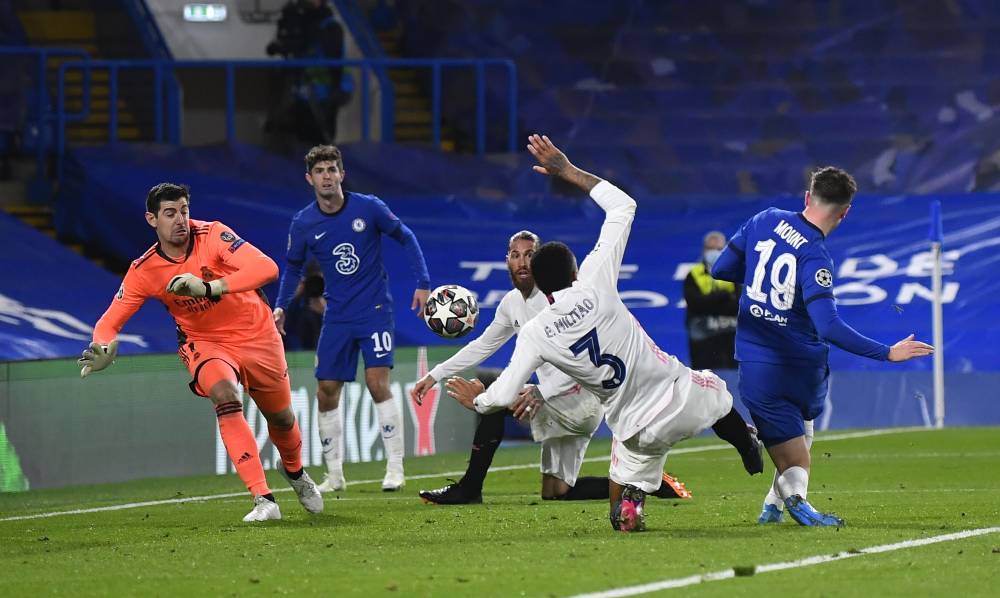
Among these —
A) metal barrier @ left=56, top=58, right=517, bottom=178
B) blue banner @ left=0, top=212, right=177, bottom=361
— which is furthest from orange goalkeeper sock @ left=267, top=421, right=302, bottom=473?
metal barrier @ left=56, top=58, right=517, bottom=178

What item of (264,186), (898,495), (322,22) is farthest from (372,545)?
(322,22)

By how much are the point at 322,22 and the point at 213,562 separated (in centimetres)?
1488

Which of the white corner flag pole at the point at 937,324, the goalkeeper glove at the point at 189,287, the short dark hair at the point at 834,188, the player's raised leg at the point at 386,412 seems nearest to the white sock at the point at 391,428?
the player's raised leg at the point at 386,412

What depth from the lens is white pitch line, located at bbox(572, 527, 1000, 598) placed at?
7090mm

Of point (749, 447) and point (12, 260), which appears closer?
point (749, 447)

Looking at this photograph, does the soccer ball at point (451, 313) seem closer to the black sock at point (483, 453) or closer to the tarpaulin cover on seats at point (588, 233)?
the black sock at point (483, 453)

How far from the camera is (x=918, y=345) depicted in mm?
8578

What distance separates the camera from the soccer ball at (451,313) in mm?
11742

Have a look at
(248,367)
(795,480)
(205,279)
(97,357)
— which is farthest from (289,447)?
(795,480)

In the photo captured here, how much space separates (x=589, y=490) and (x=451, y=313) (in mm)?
1416

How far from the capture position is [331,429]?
12938 millimetres

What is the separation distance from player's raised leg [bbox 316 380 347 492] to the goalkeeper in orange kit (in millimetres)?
2038

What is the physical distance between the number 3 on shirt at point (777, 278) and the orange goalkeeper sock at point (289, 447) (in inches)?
113

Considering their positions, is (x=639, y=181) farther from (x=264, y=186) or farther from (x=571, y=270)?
(x=571, y=270)
